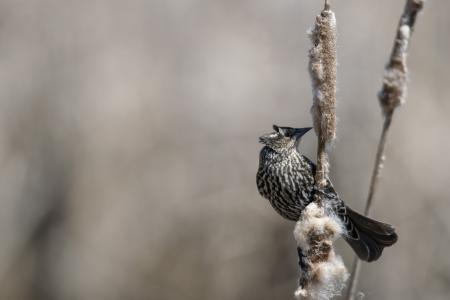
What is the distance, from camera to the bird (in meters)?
2.99

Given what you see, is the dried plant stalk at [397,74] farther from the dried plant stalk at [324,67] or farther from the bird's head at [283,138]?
the bird's head at [283,138]

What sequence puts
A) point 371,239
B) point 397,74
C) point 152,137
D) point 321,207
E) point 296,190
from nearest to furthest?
1. point 397,74
2. point 321,207
3. point 371,239
4. point 296,190
5. point 152,137

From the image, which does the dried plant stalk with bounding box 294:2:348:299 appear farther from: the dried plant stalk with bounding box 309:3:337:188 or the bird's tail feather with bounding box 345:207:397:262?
the bird's tail feather with bounding box 345:207:397:262

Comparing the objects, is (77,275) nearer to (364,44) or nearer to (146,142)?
(146,142)

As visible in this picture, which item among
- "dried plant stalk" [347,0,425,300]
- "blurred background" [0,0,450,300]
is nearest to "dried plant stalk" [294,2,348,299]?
"dried plant stalk" [347,0,425,300]

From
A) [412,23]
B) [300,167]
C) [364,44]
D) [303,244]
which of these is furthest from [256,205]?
[412,23]

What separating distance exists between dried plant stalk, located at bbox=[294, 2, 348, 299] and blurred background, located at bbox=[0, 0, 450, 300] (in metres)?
2.49

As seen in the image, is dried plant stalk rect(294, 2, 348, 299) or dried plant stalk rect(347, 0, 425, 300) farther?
dried plant stalk rect(294, 2, 348, 299)

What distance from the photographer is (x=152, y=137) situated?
498 centimetres

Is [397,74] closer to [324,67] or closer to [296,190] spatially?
[324,67]

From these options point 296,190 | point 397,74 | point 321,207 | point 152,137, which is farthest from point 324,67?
point 152,137

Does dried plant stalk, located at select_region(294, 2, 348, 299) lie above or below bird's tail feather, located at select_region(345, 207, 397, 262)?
above

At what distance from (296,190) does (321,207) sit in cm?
74

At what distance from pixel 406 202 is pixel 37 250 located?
2.39 metres
